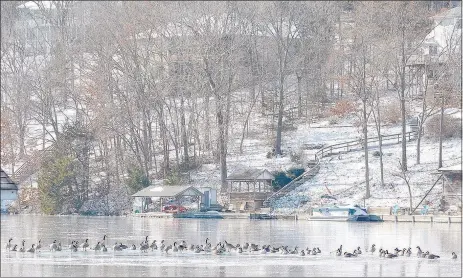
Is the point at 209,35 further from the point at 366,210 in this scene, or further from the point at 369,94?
Result: the point at 366,210

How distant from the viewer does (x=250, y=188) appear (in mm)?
102750

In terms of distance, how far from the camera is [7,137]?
10581 centimetres

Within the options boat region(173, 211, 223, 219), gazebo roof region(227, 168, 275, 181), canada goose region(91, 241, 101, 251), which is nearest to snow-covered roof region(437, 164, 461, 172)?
gazebo roof region(227, 168, 275, 181)

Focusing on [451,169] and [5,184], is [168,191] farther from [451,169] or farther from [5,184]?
[5,184]

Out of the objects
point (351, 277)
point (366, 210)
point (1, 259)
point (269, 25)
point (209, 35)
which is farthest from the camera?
point (269, 25)

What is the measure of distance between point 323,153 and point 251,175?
797cm

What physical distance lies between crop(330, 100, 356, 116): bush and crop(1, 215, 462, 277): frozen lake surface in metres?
27.2

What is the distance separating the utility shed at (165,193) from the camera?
98688mm

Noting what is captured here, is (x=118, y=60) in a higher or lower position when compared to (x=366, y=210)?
higher

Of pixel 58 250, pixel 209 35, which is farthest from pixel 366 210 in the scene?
pixel 58 250

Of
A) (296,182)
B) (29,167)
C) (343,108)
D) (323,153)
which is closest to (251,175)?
(296,182)

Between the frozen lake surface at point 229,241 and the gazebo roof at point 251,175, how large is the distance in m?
7.86

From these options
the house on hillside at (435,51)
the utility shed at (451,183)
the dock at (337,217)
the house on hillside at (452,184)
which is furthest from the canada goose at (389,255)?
the house on hillside at (435,51)

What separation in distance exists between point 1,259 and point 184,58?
55502mm
